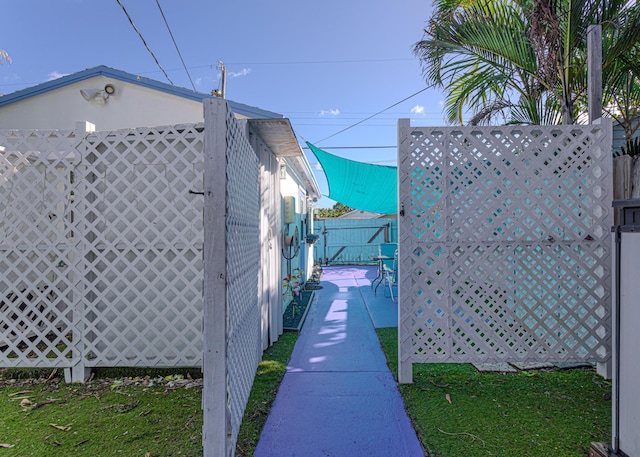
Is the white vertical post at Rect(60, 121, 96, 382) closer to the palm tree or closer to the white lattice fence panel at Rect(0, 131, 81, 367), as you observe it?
the white lattice fence panel at Rect(0, 131, 81, 367)

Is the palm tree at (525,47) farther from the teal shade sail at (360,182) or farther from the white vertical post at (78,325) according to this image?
the white vertical post at (78,325)

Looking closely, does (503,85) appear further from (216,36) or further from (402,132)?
(216,36)

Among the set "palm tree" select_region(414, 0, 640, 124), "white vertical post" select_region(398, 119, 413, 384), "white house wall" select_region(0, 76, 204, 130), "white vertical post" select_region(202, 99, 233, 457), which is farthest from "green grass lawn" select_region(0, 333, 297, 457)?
"palm tree" select_region(414, 0, 640, 124)

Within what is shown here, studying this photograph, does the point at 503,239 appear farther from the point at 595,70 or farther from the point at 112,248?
the point at 112,248

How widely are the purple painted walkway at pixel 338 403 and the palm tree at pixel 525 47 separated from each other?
3.53 m

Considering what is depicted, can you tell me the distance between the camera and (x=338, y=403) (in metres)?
2.78

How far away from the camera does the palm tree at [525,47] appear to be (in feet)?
11.2

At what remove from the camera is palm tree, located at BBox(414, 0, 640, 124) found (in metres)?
→ 3.40

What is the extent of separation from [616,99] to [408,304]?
4.57 m

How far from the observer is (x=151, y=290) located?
3.21 meters

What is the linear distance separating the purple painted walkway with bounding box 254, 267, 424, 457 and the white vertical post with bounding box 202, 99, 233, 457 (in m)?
0.64

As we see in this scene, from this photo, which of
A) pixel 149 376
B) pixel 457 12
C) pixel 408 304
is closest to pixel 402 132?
pixel 408 304

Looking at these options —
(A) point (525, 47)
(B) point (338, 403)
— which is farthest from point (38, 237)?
(A) point (525, 47)

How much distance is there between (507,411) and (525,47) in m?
3.81
